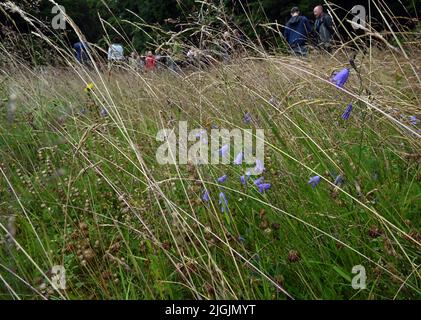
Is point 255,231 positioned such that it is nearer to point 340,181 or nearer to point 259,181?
point 259,181

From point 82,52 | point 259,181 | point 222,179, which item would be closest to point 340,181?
point 259,181

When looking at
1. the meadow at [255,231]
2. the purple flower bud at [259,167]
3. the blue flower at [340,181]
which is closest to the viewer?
the meadow at [255,231]

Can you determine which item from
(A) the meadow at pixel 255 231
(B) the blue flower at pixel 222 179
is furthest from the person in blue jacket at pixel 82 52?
(B) the blue flower at pixel 222 179

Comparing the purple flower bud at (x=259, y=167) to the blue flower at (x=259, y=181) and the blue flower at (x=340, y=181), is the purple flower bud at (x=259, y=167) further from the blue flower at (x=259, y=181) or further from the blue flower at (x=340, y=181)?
the blue flower at (x=340, y=181)

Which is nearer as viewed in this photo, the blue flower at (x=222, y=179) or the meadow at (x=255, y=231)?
the meadow at (x=255, y=231)

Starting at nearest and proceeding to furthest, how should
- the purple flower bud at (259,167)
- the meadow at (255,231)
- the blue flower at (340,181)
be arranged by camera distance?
the meadow at (255,231) → the blue flower at (340,181) → the purple flower bud at (259,167)

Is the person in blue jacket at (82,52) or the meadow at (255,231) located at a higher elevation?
the person in blue jacket at (82,52)

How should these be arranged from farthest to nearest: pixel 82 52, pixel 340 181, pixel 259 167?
pixel 82 52 → pixel 259 167 → pixel 340 181

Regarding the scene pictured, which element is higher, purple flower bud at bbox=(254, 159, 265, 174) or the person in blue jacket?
the person in blue jacket

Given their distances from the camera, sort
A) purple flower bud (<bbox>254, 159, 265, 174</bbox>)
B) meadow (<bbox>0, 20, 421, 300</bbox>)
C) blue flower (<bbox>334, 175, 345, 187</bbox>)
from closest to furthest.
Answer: meadow (<bbox>0, 20, 421, 300</bbox>), blue flower (<bbox>334, 175, 345, 187</bbox>), purple flower bud (<bbox>254, 159, 265, 174</bbox>)

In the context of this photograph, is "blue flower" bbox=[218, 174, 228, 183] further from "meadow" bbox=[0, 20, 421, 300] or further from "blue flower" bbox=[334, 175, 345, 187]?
"blue flower" bbox=[334, 175, 345, 187]

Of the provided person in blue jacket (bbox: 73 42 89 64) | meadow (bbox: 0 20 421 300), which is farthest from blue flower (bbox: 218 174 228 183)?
person in blue jacket (bbox: 73 42 89 64)
